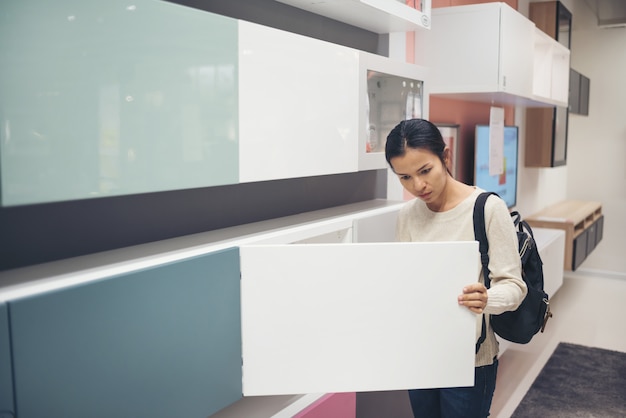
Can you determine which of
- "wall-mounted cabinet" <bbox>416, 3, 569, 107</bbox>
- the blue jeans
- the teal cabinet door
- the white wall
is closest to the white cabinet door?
"wall-mounted cabinet" <bbox>416, 3, 569, 107</bbox>

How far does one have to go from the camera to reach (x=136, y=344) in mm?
1151

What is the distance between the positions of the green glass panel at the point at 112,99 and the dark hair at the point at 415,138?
44cm

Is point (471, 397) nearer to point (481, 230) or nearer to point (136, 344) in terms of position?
point (481, 230)

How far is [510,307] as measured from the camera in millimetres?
1467

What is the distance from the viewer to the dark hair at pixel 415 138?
1531 millimetres

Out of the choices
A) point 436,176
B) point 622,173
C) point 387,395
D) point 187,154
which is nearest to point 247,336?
point 187,154

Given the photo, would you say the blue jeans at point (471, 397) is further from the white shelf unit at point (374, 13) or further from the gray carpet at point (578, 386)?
the gray carpet at point (578, 386)

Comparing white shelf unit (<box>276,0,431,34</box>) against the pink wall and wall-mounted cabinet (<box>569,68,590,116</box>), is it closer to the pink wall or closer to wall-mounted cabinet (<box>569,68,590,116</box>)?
the pink wall

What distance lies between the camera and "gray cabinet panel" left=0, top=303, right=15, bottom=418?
928mm

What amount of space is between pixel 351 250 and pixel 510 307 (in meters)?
0.43

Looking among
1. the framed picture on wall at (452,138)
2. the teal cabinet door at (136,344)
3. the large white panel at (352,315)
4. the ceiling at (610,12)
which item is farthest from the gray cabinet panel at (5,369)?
the ceiling at (610,12)

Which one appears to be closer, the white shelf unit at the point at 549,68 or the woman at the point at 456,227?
the woman at the point at 456,227

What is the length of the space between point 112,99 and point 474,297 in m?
0.91

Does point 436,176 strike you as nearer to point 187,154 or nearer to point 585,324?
point 187,154
